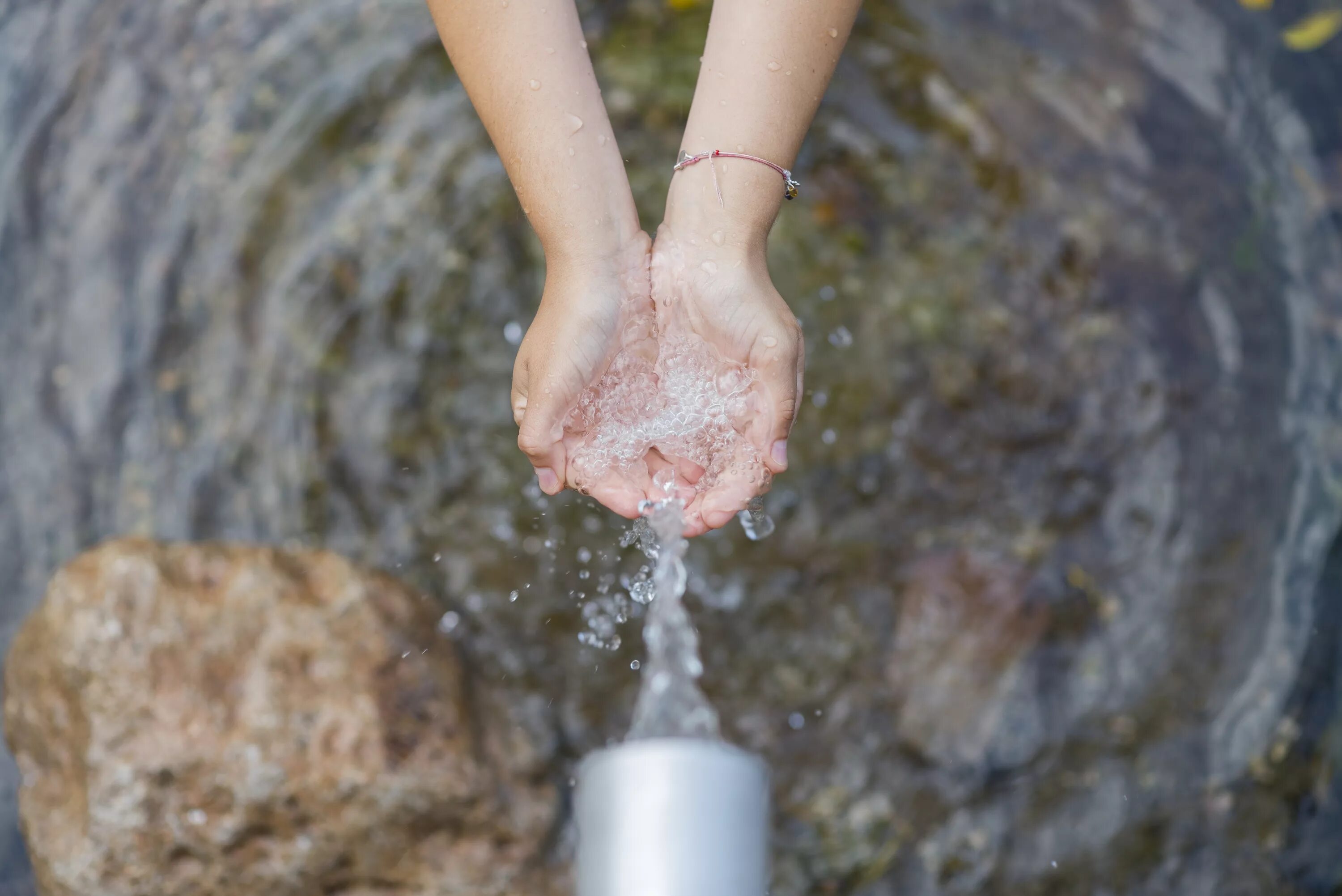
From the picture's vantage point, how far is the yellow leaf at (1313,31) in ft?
8.47

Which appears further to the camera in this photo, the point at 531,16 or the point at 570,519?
the point at 570,519

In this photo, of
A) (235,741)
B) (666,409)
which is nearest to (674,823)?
(666,409)

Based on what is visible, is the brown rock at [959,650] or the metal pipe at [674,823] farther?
the brown rock at [959,650]

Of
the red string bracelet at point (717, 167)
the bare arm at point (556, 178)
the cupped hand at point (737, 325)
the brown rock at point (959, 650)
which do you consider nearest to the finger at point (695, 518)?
the cupped hand at point (737, 325)

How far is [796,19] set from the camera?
167 centimetres

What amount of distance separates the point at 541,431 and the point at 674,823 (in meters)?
0.79

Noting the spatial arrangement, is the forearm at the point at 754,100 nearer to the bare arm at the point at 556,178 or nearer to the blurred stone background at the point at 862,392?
the bare arm at the point at 556,178

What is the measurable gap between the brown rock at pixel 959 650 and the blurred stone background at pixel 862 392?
0.01m

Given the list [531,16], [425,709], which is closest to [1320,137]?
[531,16]

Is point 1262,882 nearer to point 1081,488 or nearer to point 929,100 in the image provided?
point 1081,488

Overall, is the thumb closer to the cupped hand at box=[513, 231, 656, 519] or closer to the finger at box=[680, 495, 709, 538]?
the cupped hand at box=[513, 231, 656, 519]

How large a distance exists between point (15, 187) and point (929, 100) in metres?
2.54

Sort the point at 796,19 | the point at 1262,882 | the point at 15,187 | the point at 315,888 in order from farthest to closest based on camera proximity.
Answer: the point at 15,187, the point at 1262,882, the point at 315,888, the point at 796,19

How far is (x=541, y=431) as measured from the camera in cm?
174
